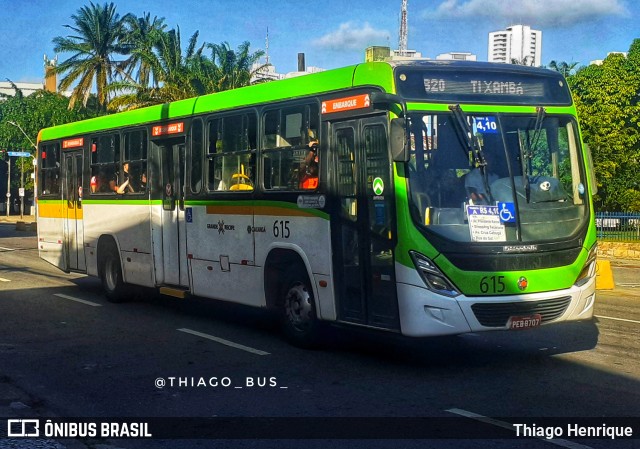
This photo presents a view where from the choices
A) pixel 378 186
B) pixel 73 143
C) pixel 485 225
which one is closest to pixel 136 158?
pixel 73 143

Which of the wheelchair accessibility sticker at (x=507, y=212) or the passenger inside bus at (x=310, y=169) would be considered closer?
the wheelchair accessibility sticker at (x=507, y=212)

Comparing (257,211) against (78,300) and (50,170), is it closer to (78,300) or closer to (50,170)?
(78,300)

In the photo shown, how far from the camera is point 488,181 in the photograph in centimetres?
923

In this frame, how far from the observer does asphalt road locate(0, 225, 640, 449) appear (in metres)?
7.30

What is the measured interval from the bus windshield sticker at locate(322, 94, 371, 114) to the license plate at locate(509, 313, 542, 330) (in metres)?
2.76

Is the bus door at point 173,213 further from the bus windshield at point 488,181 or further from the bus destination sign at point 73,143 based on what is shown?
the bus windshield at point 488,181

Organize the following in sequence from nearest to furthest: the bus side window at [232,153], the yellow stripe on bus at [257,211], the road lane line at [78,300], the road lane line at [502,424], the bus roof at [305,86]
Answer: the road lane line at [502,424] → the bus roof at [305,86] → the yellow stripe on bus at [257,211] → the bus side window at [232,153] → the road lane line at [78,300]

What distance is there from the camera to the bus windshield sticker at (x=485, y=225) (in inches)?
357

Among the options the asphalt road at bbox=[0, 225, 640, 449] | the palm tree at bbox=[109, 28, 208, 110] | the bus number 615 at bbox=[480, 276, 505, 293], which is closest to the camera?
the asphalt road at bbox=[0, 225, 640, 449]

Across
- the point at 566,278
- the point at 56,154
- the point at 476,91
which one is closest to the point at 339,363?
the point at 566,278

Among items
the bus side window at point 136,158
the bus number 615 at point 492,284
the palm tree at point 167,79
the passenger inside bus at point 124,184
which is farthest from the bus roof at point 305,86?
the palm tree at point 167,79

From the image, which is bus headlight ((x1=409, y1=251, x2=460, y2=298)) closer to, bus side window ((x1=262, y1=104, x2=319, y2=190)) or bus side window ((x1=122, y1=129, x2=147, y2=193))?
bus side window ((x1=262, y1=104, x2=319, y2=190))

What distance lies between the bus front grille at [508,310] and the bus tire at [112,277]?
8.25m

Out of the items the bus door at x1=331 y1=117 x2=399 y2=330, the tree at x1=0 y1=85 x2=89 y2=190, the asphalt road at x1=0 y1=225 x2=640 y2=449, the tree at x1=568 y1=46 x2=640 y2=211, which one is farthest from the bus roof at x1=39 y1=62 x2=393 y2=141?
the tree at x1=0 y1=85 x2=89 y2=190
